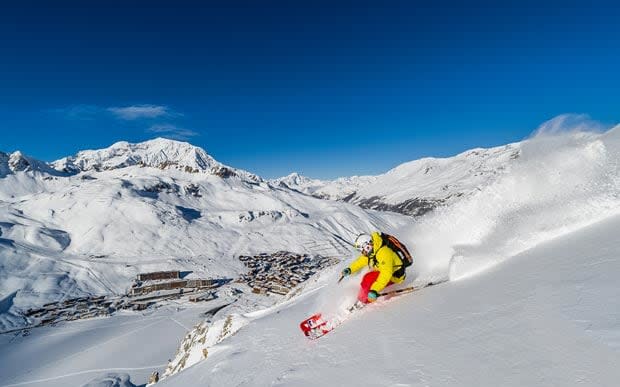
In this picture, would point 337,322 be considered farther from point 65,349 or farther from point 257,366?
point 65,349

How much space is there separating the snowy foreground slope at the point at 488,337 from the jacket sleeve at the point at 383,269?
45 cm

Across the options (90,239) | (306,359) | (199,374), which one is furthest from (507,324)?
(90,239)

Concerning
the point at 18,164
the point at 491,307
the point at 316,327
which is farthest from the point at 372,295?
the point at 18,164

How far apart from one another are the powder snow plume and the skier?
1.24m

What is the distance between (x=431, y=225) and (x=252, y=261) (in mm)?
80654

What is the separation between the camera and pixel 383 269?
7742 millimetres

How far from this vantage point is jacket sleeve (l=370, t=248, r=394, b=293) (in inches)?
303

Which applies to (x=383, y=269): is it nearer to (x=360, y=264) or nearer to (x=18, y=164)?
(x=360, y=264)

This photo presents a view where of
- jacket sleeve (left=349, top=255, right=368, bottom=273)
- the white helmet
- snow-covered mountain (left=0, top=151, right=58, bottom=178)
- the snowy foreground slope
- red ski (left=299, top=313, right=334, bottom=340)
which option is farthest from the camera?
snow-covered mountain (left=0, top=151, right=58, bottom=178)

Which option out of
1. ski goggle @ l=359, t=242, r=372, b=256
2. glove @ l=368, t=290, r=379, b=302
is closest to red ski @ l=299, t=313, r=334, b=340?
glove @ l=368, t=290, r=379, b=302

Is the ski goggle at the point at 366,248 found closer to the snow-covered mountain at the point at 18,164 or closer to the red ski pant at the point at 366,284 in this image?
the red ski pant at the point at 366,284

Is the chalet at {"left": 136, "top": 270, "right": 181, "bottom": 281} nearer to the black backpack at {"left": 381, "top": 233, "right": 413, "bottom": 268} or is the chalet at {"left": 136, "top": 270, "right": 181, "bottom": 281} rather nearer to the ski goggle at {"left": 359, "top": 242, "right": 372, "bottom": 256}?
the ski goggle at {"left": 359, "top": 242, "right": 372, "bottom": 256}

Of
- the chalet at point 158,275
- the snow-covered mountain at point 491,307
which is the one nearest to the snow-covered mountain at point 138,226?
the chalet at point 158,275

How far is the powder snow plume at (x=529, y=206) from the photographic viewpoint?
7961mm
